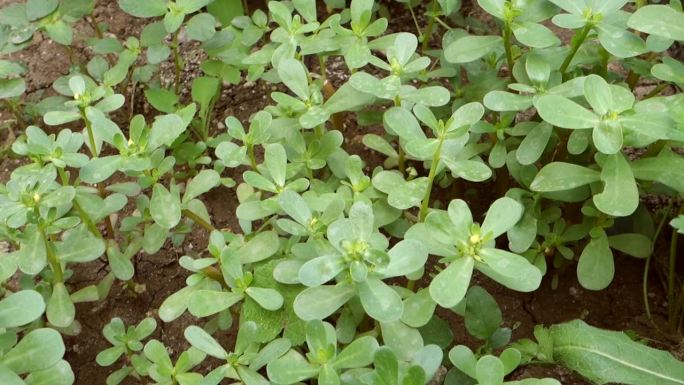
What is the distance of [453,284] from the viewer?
1447mm

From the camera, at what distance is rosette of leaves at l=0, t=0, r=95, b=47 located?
227cm

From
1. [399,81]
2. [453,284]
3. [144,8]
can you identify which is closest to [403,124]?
[399,81]

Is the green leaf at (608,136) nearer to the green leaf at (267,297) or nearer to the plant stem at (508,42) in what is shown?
the plant stem at (508,42)

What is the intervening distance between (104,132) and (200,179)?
0.27 metres

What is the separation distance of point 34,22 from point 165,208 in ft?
3.06

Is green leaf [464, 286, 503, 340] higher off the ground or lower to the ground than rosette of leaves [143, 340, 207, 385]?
lower

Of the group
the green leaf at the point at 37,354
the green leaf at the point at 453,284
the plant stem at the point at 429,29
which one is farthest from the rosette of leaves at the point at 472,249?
the plant stem at the point at 429,29

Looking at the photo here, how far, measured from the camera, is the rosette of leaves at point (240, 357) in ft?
5.08

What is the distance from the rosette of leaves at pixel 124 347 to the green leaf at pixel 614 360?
3.28 ft

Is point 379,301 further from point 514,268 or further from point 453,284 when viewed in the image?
point 514,268

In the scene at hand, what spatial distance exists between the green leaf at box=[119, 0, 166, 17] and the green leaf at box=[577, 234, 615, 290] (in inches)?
52.7

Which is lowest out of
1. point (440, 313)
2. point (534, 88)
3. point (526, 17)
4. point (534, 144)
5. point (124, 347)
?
point (440, 313)

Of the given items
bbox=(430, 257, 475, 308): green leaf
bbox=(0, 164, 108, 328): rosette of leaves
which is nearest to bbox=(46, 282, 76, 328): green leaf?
bbox=(0, 164, 108, 328): rosette of leaves

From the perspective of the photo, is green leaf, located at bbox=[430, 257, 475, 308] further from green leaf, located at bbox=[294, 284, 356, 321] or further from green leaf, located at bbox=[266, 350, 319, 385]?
green leaf, located at bbox=[266, 350, 319, 385]
